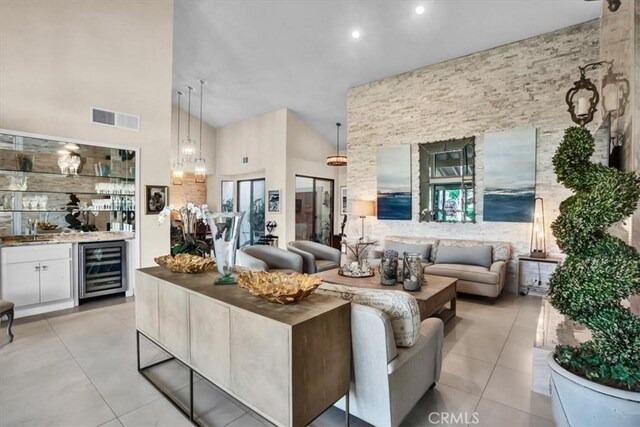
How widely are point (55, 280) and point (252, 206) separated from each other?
5673 millimetres

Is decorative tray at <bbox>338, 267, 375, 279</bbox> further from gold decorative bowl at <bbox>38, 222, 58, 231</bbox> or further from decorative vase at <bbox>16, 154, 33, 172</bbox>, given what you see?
decorative vase at <bbox>16, 154, 33, 172</bbox>

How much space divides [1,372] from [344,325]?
295 centimetres

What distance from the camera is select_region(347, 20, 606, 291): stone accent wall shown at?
4711 millimetres

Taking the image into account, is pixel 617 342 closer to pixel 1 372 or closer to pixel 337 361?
pixel 337 361

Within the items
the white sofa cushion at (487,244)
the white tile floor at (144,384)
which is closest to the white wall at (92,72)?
the white tile floor at (144,384)

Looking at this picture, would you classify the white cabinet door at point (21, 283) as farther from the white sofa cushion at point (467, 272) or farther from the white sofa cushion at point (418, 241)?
the white sofa cushion at point (467, 272)

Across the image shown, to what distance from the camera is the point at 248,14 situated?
494 cm

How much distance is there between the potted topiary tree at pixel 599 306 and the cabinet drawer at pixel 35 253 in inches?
206

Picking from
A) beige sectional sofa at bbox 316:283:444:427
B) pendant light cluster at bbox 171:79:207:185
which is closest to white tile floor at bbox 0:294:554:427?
beige sectional sofa at bbox 316:283:444:427

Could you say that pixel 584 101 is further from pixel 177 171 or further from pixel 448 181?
pixel 177 171

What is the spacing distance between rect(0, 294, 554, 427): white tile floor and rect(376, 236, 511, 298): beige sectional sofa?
2.77 feet

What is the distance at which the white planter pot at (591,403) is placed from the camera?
1.35m

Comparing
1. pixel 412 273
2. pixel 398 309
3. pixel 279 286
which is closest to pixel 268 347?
pixel 279 286

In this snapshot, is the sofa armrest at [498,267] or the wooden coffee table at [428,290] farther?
the sofa armrest at [498,267]
